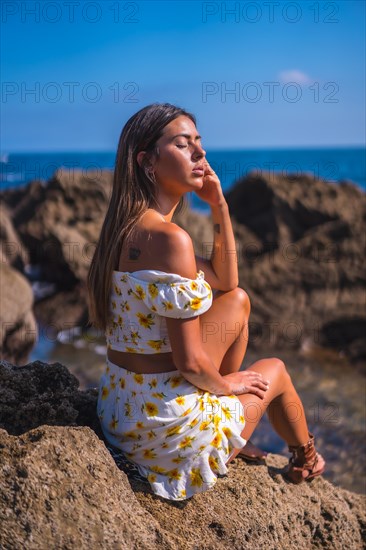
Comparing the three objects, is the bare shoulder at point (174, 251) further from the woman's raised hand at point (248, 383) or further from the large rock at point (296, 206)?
the large rock at point (296, 206)

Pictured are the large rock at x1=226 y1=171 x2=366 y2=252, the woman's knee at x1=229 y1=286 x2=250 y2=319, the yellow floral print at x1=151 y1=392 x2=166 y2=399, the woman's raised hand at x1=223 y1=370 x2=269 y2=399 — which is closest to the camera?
the yellow floral print at x1=151 y1=392 x2=166 y2=399

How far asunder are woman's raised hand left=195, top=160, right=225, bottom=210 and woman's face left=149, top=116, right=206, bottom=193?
0.33m

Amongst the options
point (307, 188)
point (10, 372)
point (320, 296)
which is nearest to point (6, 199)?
point (307, 188)

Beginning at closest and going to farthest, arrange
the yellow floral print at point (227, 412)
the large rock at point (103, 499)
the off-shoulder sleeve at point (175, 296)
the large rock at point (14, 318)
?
the large rock at point (103, 499)
the off-shoulder sleeve at point (175, 296)
the yellow floral print at point (227, 412)
the large rock at point (14, 318)

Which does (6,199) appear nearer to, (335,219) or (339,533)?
(335,219)

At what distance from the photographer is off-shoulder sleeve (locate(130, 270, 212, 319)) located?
280 centimetres

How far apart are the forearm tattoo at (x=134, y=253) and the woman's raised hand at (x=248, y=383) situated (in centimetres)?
68

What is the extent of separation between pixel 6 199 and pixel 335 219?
633 centimetres

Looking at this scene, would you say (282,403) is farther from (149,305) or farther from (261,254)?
(261,254)

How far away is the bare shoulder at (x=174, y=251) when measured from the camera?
111 inches

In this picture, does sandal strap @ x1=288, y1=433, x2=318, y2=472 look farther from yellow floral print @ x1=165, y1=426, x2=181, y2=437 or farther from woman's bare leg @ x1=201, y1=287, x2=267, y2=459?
yellow floral print @ x1=165, y1=426, x2=181, y2=437

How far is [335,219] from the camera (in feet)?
30.7

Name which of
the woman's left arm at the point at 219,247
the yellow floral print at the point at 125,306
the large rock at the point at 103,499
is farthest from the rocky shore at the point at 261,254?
the yellow floral print at the point at 125,306

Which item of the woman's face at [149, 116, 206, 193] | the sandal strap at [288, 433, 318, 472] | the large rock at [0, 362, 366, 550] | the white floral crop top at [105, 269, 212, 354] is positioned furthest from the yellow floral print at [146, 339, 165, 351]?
the sandal strap at [288, 433, 318, 472]
